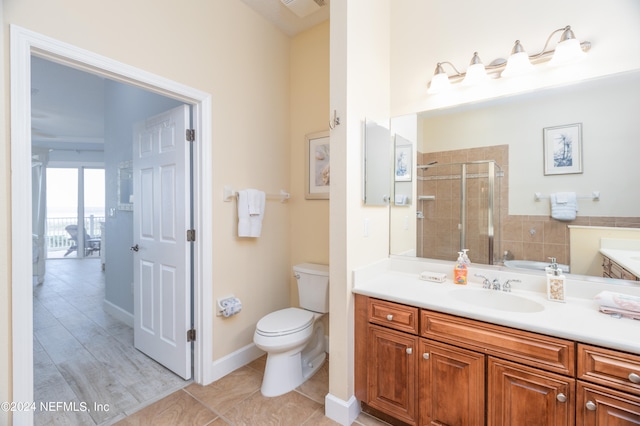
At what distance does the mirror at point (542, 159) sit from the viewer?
142 centimetres

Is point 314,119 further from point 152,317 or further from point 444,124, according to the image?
point 152,317

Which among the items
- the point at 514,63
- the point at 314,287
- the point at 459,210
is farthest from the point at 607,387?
the point at 314,287

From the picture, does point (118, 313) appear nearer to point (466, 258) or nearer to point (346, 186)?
point (346, 186)

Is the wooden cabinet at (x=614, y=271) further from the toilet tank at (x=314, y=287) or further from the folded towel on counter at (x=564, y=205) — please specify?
the toilet tank at (x=314, y=287)

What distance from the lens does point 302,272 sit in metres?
2.48

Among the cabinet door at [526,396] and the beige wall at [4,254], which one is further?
the beige wall at [4,254]

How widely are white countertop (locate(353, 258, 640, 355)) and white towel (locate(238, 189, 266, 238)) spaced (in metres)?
1.01

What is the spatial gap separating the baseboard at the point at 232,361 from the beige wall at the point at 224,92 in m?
0.05

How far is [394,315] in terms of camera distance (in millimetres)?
1568

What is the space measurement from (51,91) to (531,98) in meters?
5.12

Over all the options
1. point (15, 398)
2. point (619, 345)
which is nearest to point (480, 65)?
point (619, 345)

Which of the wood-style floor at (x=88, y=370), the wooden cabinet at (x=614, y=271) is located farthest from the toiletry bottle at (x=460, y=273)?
the wood-style floor at (x=88, y=370)

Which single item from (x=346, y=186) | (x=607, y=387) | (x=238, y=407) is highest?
(x=346, y=186)

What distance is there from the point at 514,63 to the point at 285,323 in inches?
87.1
